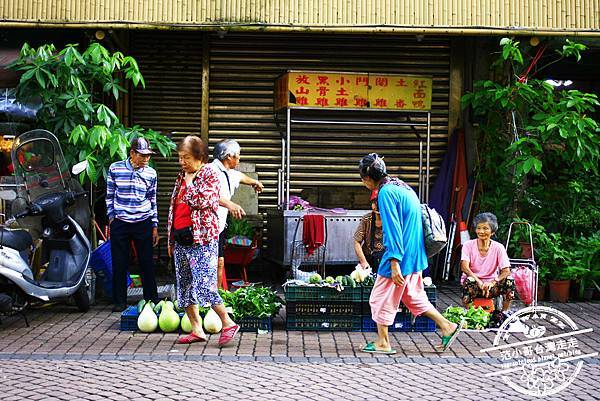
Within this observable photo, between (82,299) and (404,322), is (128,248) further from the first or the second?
(404,322)

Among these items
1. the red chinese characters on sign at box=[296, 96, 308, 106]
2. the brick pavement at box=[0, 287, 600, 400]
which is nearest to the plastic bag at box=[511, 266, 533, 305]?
the brick pavement at box=[0, 287, 600, 400]

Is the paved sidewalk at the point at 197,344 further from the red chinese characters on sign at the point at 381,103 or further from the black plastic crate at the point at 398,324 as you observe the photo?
the red chinese characters on sign at the point at 381,103

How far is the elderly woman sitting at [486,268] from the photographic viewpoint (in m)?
9.23

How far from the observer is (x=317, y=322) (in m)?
8.92

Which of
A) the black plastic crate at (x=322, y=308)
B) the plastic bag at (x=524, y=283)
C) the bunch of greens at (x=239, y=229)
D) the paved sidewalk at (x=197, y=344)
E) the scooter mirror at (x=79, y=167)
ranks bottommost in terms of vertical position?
the paved sidewalk at (x=197, y=344)

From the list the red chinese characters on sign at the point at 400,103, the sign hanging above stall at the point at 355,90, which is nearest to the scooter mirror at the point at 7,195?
the sign hanging above stall at the point at 355,90

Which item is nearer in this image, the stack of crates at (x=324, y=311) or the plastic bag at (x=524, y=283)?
the stack of crates at (x=324, y=311)

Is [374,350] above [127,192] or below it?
below

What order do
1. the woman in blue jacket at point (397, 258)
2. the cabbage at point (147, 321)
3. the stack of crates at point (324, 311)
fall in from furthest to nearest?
the stack of crates at point (324, 311) < the cabbage at point (147, 321) < the woman in blue jacket at point (397, 258)

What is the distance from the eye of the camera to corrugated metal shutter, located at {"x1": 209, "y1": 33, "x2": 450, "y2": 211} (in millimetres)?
13453

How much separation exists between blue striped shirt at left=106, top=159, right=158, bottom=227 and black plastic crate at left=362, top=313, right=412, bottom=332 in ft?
8.80

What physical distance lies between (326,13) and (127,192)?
3.52 meters

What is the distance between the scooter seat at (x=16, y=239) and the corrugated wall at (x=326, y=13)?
3.20 metres

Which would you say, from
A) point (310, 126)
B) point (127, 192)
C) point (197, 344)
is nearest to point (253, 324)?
point (197, 344)
